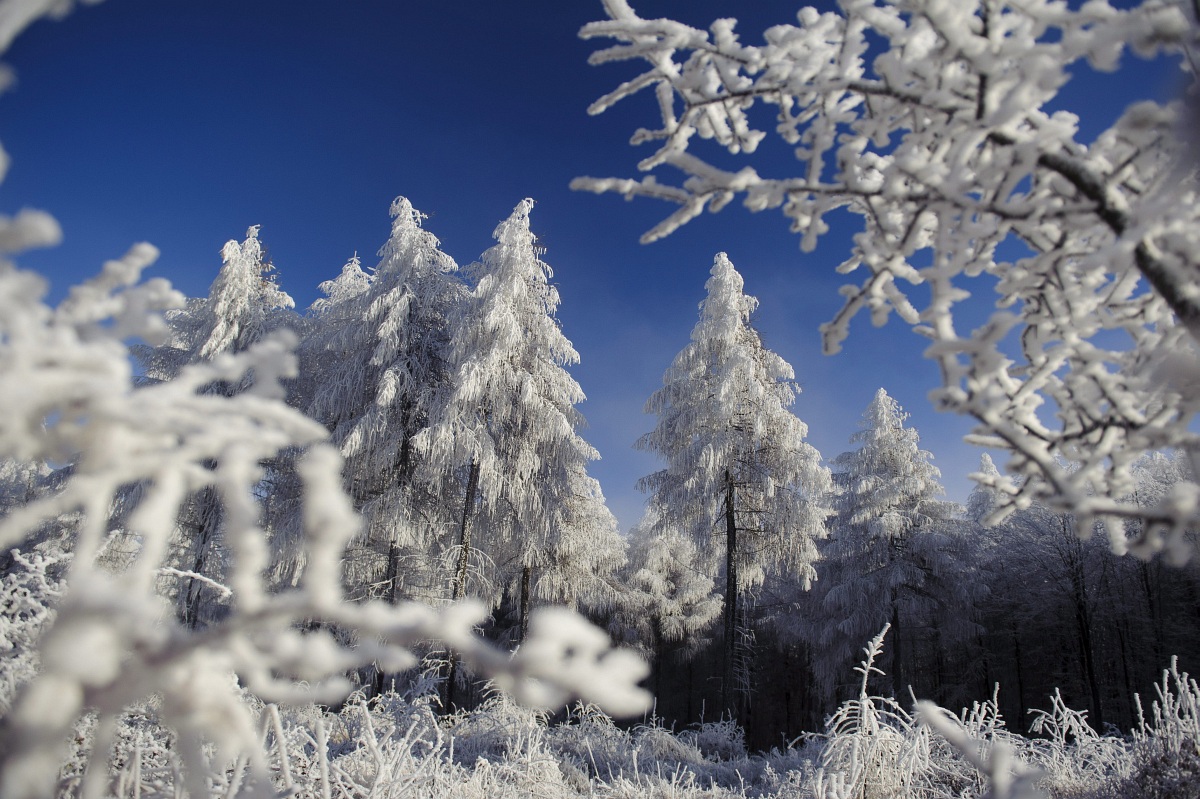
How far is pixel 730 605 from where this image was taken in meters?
10.1

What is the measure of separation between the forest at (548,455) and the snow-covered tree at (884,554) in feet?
9.70

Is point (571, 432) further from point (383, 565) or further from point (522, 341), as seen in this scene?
point (383, 565)

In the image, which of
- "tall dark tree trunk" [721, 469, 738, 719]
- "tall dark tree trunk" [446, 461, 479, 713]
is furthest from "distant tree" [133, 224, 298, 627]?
"tall dark tree trunk" [721, 469, 738, 719]

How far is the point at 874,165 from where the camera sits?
175 cm

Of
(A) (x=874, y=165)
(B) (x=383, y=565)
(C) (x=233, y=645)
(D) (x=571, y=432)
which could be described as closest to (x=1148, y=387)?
(A) (x=874, y=165)

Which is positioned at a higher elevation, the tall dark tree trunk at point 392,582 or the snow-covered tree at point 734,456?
the snow-covered tree at point 734,456

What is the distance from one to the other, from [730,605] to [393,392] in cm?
685

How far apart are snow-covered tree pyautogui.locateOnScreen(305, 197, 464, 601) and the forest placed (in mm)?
68

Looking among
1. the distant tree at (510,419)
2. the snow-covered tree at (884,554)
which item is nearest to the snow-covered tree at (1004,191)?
the distant tree at (510,419)

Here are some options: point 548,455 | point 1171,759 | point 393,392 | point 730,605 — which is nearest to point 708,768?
point 1171,759

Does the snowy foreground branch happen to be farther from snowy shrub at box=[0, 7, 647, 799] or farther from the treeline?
the treeline

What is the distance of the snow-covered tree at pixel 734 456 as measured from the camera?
35.1ft

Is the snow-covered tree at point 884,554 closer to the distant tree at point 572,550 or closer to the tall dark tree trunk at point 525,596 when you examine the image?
the distant tree at point 572,550

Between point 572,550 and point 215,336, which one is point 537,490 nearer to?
point 572,550
